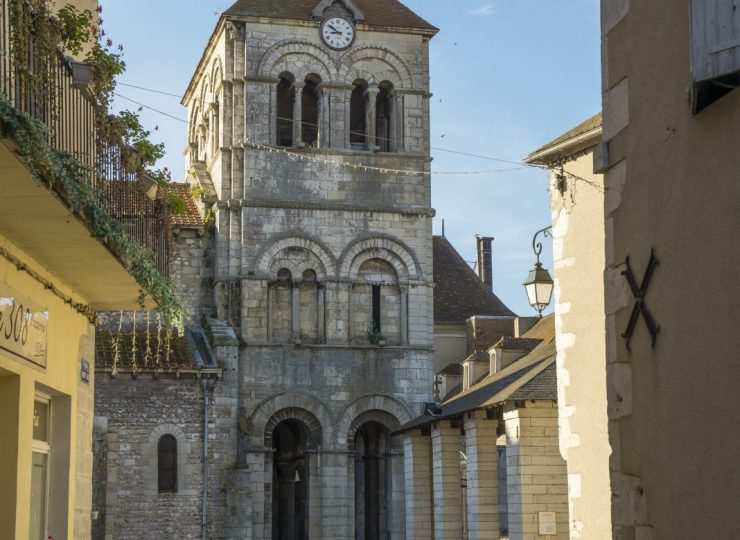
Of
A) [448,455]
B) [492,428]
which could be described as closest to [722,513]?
[492,428]

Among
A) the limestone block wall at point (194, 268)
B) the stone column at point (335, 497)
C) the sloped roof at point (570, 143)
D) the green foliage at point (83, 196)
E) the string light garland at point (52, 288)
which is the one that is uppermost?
the limestone block wall at point (194, 268)

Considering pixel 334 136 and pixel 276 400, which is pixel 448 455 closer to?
pixel 276 400

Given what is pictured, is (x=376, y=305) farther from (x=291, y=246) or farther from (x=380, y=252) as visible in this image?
(x=291, y=246)

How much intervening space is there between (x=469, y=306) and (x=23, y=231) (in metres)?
42.1

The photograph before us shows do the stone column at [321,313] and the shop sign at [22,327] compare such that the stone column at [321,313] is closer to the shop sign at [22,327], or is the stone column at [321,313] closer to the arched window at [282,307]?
the arched window at [282,307]

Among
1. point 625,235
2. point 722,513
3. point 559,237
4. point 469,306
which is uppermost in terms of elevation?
point 469,306

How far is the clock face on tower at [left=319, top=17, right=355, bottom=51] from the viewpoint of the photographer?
39.4 meters

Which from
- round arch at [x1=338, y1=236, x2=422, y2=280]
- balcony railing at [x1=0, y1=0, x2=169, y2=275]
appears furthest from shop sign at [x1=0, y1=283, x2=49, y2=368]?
round arch at [x1=338, y1=236, x2=422, y2=280]

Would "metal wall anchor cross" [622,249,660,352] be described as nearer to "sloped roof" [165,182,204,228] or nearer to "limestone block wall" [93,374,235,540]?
"limestone block wall" [93,374,235,540]

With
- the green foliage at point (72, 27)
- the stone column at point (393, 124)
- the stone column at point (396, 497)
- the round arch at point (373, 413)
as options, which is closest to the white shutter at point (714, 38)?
the green foliage at point (72, 27)

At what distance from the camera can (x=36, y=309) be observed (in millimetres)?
9859

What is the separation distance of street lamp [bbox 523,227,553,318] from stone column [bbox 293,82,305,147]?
67.4 ft

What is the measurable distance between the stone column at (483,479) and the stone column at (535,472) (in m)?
2.34

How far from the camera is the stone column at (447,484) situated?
26.3m
